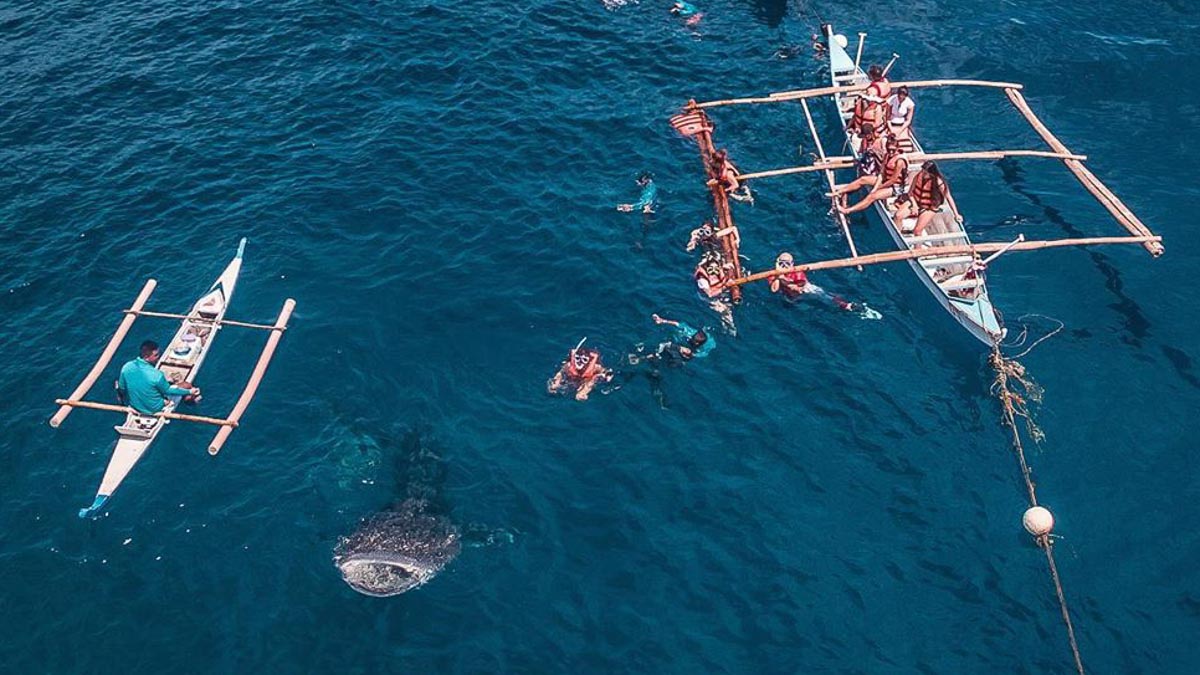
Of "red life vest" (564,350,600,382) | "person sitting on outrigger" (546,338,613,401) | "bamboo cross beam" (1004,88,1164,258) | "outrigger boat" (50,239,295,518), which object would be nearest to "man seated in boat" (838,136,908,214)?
"bamboo cross beam" (1004,88,1164,258)

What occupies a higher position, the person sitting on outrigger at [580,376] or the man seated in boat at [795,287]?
the man seated in boat at [795,287]

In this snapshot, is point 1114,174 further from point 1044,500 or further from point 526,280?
point 526,280

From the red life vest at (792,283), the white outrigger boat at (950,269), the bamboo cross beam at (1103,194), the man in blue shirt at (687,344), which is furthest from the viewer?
the red life vest at (792,283)

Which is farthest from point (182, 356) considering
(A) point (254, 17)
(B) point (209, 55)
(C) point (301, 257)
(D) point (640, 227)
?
(A) point (254, 17)

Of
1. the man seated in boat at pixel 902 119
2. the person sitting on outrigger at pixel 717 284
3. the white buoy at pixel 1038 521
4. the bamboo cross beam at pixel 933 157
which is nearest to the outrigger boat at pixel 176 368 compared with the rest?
the person sitting on outrigger at pixel 717 284

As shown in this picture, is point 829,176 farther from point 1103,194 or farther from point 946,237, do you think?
point 1103,194

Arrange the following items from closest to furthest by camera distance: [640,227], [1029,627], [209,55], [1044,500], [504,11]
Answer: [1029,627] → [1044,500] → [640,227] → [209,55] → [504,11]

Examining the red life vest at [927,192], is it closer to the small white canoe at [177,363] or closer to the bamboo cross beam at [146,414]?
the bamboo cross beam at [146,414]
